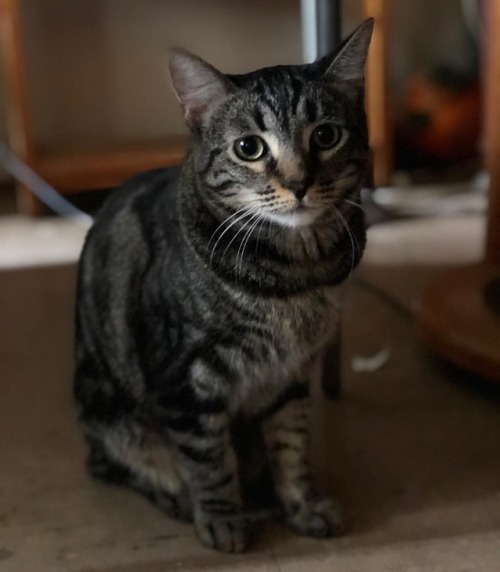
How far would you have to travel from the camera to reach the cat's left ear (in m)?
1.10

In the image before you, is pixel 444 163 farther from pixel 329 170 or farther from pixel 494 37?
pixel 329 170

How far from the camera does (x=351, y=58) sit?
1107mm

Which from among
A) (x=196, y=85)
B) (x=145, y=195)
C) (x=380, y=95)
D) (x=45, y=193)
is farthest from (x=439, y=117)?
(x=196, y=85)

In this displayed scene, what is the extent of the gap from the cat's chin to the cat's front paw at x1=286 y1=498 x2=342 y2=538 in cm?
45

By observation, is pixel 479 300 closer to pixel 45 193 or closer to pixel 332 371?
pixel 332 371

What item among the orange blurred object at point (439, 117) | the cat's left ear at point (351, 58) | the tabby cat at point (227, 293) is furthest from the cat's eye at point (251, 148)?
the orange blurred object at point (439, 117)

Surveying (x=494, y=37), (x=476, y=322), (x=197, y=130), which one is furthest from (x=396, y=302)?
(x=197, y=130)

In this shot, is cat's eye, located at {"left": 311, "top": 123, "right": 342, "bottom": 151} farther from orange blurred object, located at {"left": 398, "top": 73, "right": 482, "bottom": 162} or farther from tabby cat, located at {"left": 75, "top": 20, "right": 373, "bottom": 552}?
orange blurred object, located at {"left": 398, "top": 73, "right": 482, "bottom": 162}

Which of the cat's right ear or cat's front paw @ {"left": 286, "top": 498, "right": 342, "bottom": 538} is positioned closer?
the cat's right ear

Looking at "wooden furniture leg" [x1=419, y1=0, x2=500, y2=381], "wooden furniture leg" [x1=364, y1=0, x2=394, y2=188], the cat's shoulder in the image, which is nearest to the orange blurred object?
"wooden furniture leg" [x1=364, y1=0, x2=394, y2=188]

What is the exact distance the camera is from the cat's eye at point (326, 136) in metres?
1.08

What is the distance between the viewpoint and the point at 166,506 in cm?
130

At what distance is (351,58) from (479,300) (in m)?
0.78

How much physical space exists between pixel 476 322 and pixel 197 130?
Result: 0.78 m
